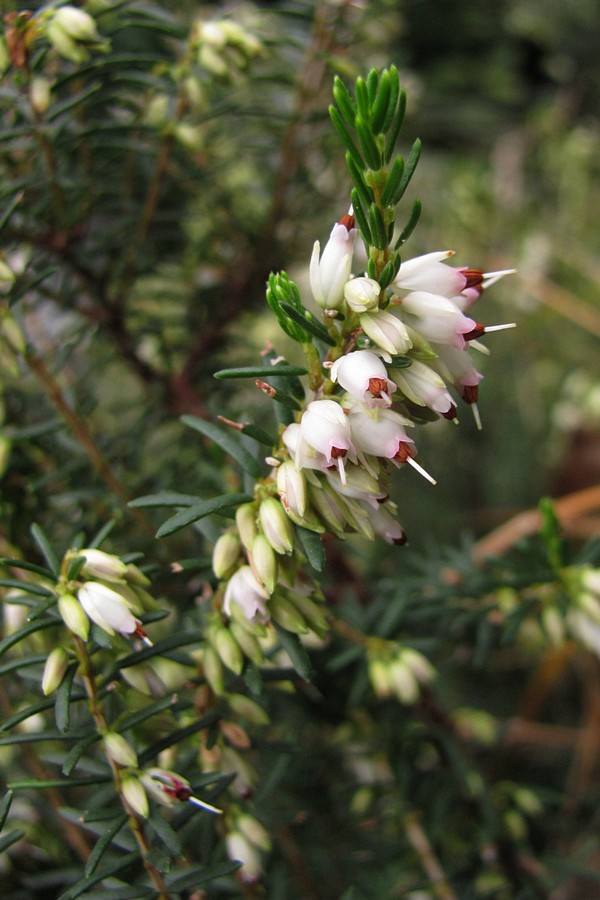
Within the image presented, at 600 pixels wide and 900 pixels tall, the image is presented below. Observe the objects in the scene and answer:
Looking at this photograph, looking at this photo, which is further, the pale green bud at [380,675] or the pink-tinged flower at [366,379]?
the pale green bud at [380,675]

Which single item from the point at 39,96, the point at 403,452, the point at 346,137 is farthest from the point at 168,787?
the point at 39,96

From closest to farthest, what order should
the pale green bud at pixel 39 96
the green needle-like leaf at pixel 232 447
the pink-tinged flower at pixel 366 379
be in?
the pink-tinged flower at pixel 366 379 < the green needle-like leaf at pixel 232 447 < the pale green bud at pixel 39 96

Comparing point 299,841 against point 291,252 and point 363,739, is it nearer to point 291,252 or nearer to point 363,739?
point 363,739

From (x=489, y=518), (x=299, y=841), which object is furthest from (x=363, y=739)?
(x=489, y=518)

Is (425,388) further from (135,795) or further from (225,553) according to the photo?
(135,795)

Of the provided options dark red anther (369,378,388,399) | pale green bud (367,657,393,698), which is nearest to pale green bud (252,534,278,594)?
dark red anther (369,378,388,399)

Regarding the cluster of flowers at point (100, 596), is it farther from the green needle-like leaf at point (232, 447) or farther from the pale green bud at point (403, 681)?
the pale green bud at point (403, 681)

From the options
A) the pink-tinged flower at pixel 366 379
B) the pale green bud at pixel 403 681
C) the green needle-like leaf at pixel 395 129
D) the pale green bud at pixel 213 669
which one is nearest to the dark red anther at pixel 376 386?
the pink-tinged flower at pixel 366 379

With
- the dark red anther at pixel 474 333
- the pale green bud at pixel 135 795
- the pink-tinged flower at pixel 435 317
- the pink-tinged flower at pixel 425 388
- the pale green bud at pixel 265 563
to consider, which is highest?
the pink-tinged flower at pixel 435 317
